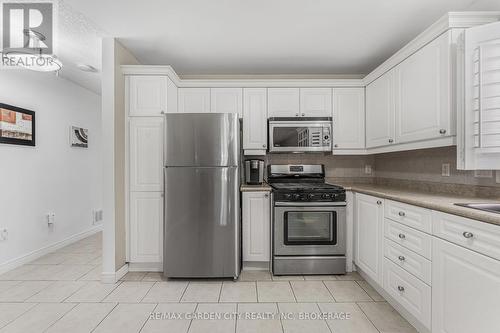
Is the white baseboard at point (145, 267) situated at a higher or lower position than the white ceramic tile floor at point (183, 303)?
higher

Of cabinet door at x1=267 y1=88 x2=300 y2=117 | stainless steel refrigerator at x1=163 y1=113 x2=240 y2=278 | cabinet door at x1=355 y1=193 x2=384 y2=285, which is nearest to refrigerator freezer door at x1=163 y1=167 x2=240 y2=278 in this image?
stainless steel refrigerator at x1=163 y1=113 x2=240 y2=278

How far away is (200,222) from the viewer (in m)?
2.38

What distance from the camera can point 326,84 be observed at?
2936 millimetres

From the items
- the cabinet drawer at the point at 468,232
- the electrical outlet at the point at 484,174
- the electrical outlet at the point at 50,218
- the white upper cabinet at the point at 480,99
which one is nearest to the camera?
the cabinet drawer at the point at 468,232

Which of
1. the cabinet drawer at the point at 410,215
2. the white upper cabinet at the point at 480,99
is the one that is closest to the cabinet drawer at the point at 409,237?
the cabinet drawer at the point at 410,215

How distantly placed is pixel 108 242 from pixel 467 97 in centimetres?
320

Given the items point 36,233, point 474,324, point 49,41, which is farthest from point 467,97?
point 36,233

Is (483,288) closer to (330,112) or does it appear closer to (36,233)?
(330,112)

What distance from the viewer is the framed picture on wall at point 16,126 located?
258 centimetres

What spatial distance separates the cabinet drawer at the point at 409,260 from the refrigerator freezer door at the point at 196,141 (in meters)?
1.62

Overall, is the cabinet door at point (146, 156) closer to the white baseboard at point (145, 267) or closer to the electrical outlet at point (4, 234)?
the white baseboard at point (145, 267)

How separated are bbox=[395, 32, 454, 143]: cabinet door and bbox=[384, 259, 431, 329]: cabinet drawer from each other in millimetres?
1071

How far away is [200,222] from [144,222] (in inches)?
25.6

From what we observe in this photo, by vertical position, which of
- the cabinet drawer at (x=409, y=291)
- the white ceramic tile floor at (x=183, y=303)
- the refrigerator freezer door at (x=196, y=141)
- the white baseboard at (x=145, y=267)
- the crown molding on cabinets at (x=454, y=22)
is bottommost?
the white ceramic tile floor at (x=183, y=303)
